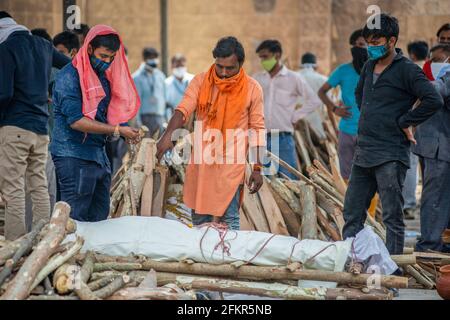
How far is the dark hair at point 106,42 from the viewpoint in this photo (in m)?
8.19

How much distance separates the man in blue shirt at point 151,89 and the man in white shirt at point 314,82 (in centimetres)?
245

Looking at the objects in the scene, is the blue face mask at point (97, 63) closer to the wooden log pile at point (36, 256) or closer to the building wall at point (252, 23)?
the wooden log pile at point (36, 256)

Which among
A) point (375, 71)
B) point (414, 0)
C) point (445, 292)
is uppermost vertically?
point (414, 0)

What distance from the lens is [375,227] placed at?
10000mm

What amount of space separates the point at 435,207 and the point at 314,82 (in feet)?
19.4

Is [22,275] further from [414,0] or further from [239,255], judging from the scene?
[414,0]

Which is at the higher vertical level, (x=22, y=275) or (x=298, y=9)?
(x=298, y=9)

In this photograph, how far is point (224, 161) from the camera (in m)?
8.92

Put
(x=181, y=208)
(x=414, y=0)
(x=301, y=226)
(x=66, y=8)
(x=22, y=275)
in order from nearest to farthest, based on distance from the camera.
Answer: (x=22, y=275) < (x=301, y=226) < (x=181, y=208) < (x=66, y=8) < (x=414, y=0)

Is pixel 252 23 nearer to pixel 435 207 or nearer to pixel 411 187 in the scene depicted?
pixel 411 187

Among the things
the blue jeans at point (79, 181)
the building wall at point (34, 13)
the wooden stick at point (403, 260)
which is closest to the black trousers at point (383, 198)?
the wooden stick at point (403, 260)
